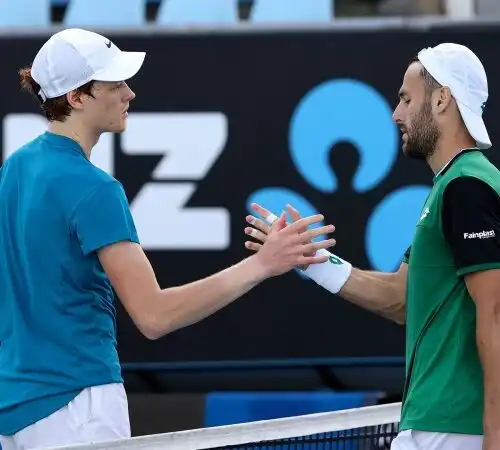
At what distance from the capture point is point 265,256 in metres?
3.44

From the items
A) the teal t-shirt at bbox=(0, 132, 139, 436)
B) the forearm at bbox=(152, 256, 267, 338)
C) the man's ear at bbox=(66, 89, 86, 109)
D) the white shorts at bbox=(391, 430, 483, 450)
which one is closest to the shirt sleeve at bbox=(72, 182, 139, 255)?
the teal t-shirt at bbox=(0, 132, 139, 436)

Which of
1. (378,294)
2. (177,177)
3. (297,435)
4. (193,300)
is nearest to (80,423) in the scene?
(193,300)

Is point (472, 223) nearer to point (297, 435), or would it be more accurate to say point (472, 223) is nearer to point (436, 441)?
point (436, 441)

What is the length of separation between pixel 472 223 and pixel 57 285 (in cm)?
112

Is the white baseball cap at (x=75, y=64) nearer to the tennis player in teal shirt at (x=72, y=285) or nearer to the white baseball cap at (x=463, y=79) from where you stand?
the tennis player in teal shirt at (x=72, y=285)

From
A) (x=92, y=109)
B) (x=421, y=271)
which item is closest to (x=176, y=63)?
(x=92, y=109)

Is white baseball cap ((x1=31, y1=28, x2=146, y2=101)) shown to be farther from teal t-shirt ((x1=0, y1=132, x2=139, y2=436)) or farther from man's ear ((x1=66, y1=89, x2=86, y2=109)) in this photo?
teal t-shirt ((x1=0, y1=132, x2=139, y2=436))

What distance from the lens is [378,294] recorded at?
4066 mm

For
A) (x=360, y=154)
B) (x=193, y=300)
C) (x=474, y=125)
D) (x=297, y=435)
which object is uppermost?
(x=474, y=125)

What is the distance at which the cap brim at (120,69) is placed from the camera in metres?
3.56

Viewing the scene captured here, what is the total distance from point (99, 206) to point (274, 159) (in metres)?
3.03

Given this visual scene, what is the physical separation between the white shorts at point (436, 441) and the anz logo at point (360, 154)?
3010mm

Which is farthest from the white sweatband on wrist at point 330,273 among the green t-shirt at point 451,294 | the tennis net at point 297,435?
the green t-shirt at point 451,294

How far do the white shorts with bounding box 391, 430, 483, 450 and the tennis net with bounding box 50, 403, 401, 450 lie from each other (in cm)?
31
